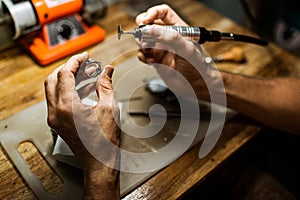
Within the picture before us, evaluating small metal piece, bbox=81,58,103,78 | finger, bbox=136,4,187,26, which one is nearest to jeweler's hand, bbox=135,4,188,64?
finger, bbox=136,4,187,26

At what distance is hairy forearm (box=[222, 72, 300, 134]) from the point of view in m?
0.82

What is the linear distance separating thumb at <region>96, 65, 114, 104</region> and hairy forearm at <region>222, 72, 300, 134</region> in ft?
1.11

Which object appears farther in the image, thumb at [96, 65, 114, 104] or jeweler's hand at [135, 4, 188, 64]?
jeweler's hand at [135, 4, 188, 64]

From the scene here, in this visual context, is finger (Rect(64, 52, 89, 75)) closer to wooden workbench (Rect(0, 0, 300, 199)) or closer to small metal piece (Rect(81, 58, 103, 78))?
small metal piece (Rect(81, 58, 103, 78))

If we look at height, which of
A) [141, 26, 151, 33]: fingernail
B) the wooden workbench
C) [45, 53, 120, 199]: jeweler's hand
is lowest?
the wooden workbench

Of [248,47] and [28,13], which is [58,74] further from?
[248,47]

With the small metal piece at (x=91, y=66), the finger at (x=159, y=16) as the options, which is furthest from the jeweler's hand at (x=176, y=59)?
the small metal piece at (x=91, y=66)

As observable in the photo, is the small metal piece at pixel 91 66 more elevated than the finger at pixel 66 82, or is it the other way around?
the finger at pixel 66 82

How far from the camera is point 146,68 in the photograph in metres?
0.94

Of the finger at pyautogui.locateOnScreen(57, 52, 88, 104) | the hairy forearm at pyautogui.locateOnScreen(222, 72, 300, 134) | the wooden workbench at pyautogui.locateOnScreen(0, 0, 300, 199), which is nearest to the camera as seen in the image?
the finger at pyautogui.locateOnScreen(57, 52, 88, 104)

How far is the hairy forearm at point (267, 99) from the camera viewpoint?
82 cm

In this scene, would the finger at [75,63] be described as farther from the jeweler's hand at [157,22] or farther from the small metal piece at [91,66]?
the jeweler's hand at [157,22]

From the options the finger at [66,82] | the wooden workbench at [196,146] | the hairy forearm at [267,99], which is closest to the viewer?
the finger at [66,82]

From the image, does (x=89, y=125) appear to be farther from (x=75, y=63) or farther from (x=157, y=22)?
(x=157, y=22)
